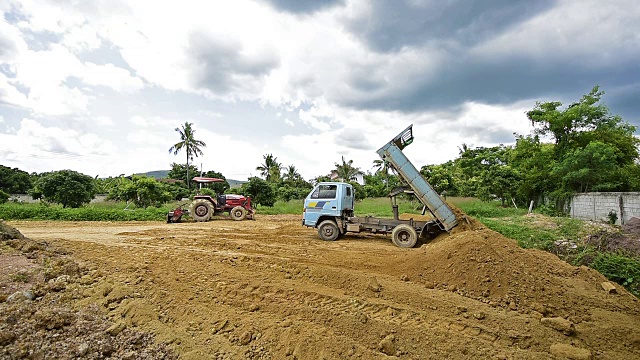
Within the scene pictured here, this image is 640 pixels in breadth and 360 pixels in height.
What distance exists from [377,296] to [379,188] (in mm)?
36173

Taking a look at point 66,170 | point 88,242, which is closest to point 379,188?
point 66,170

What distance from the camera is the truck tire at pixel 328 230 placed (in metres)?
10.6

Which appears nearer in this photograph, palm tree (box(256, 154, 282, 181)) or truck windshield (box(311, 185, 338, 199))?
truck windshield (box(311, 185, 338, 199))

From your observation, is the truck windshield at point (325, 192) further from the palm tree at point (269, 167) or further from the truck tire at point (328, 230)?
the palm tree at point (269, 167)

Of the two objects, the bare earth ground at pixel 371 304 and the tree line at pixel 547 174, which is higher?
the tree line at pixel 547 174

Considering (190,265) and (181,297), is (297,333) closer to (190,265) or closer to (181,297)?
(181,297)

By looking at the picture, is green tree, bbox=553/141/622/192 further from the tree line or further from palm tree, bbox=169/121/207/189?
palm tree, bbox=169/121/207/189

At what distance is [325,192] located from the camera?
10.7 meters

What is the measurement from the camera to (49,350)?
3389 millimetres

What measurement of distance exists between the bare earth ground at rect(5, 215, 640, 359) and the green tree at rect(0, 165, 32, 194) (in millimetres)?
51580

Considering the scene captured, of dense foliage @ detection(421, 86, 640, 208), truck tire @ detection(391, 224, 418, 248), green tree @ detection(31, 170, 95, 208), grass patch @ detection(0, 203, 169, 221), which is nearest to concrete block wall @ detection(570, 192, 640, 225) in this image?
dense foliage @ detection(421, 86, 640, 208)

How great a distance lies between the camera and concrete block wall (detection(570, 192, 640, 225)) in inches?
508

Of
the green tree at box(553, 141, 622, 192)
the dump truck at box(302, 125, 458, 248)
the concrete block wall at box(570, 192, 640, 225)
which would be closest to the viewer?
the dump truck at box(302, 125, 458, 248)

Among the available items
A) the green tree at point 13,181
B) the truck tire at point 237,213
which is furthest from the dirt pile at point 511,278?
the green tree at point 13,181
